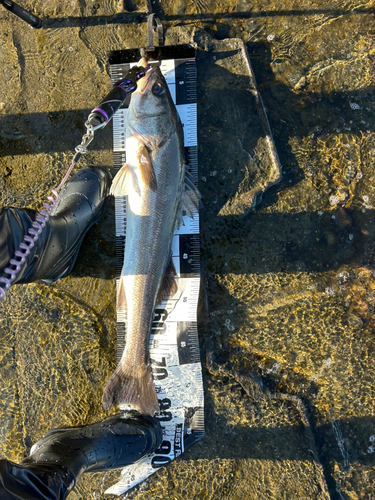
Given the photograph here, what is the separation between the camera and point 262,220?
4.12 metres

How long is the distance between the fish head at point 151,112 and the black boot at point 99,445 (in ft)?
9.73

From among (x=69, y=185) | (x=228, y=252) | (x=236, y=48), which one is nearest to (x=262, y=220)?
(x=228, y=252)

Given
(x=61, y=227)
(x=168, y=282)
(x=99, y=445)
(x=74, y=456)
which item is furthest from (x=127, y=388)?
(x=61, y=227)

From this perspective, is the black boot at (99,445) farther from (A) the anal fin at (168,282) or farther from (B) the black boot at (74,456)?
(A) the anal fin at (168,282)

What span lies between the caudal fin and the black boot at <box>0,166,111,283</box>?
4.47ft

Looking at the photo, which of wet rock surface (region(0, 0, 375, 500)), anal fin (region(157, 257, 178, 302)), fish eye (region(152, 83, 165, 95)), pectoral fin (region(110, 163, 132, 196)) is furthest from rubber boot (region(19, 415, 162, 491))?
fish eye (region(152, 83, 165, 95))

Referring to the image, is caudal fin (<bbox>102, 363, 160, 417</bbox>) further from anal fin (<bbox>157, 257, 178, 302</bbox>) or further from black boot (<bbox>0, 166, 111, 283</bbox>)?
black boot (<bbox>0, 166, 111, 283</bbox>)

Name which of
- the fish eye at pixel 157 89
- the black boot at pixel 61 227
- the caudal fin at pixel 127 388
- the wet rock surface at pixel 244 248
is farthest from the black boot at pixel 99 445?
the fish eye at pixel 157 89

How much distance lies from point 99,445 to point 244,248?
2571 millimetres

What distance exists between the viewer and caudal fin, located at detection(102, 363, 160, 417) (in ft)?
12.3

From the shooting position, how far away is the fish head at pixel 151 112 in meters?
3.60

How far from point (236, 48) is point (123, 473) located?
5163 mm

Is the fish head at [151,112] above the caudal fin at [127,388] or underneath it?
above

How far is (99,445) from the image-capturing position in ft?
10.5
